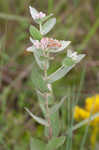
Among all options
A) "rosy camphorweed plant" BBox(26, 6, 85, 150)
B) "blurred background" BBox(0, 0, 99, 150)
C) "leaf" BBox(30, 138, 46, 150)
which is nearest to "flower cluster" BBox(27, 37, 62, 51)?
"rosy camphorweed plant" BBox(26, 6, 85, 150)

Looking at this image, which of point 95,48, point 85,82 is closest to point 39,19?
point 85,82

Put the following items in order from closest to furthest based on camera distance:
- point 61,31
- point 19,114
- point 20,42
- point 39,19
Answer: point 39,19 < point 19,114 < point 61,31 < point 20,42

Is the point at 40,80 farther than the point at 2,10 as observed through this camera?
No

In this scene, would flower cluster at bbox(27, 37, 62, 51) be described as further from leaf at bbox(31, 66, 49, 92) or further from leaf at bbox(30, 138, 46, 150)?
leaf at bbox(30, 138, 46, 150)

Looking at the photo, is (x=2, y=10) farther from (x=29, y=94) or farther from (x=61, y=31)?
(x=29, y=94)

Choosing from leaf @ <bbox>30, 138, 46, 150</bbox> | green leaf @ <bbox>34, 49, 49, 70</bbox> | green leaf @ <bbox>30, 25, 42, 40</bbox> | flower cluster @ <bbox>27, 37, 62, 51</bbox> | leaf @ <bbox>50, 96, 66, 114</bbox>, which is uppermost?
green leaf @ <bbox>30, 25, 42, 40</bbox>

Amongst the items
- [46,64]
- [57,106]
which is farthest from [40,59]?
[57,106]

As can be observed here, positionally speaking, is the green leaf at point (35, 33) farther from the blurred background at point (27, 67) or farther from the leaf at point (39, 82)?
the blurred background at point (27, 67)
